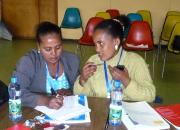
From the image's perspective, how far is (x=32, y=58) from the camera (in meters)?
2.36

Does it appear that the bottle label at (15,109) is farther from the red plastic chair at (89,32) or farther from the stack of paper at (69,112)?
the red plastic chair at (89,32)

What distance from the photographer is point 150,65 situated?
5.89m

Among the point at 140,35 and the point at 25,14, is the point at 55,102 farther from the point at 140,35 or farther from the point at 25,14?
the point at 25,14

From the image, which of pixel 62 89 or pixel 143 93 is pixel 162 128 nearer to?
pixel 143 93

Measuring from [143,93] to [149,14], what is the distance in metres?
4.80

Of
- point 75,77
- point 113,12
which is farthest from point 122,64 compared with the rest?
point 113,12

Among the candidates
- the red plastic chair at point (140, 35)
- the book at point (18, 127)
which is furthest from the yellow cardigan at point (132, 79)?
the red plastic chair at point (140, 35)

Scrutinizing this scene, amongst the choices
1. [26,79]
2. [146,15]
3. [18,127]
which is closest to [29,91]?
[26,79]

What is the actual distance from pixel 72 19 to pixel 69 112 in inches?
204

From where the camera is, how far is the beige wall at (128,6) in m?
7.08

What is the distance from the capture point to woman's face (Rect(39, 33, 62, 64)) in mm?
2334

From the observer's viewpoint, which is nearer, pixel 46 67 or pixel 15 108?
pixel 15 108

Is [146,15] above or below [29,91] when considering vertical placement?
above

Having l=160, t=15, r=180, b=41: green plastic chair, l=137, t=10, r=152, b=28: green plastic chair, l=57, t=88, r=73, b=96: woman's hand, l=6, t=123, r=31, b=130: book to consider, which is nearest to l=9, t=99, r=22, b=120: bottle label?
l=6, t=123, r=31, b=130: book
